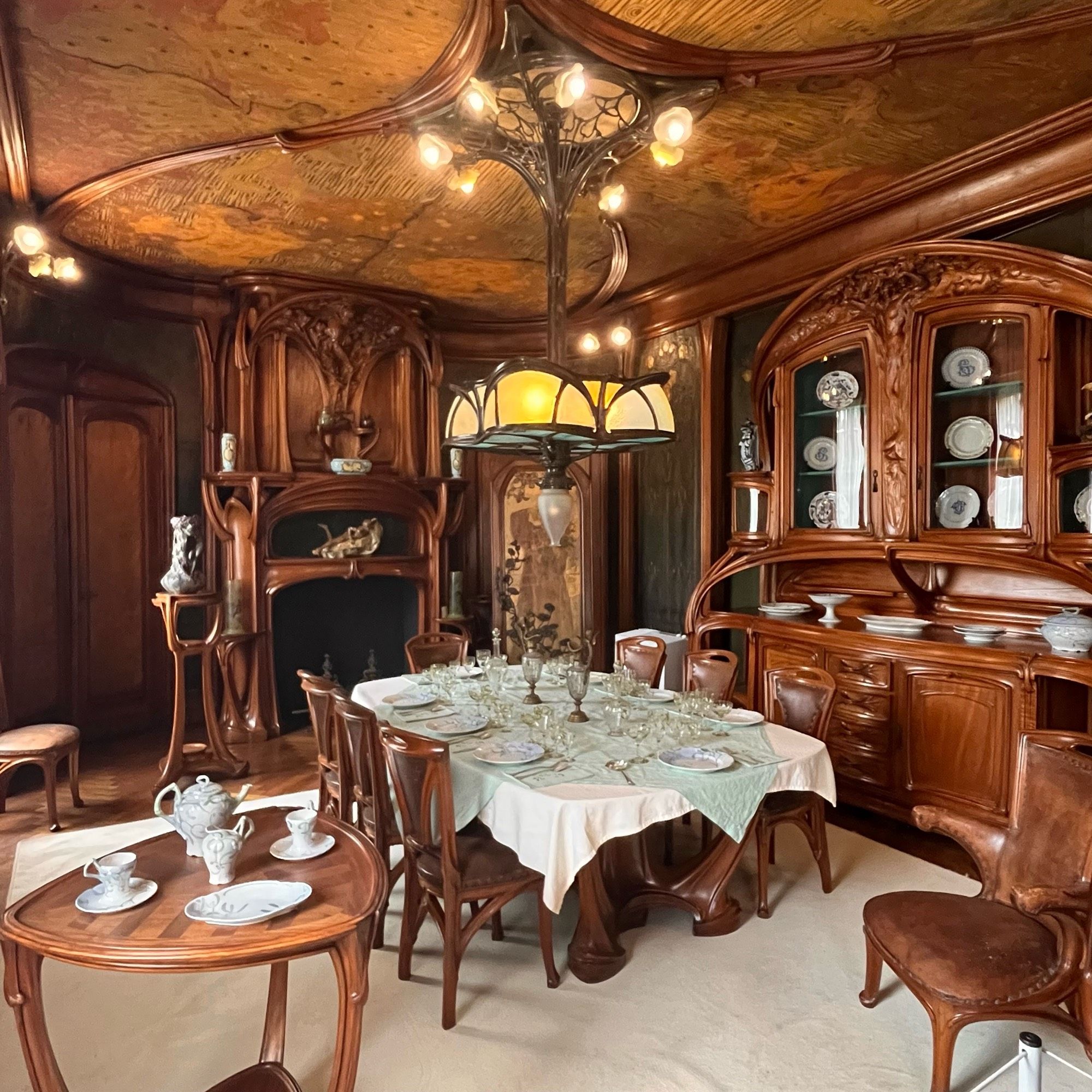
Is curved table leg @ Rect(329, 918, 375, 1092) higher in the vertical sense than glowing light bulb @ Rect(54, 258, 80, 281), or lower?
lower

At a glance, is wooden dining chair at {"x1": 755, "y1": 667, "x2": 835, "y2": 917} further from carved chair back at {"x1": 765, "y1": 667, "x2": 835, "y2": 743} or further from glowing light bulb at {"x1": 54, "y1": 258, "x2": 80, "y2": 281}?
glowing light bulb at {"x1": 54, "y1": 258, "x2": 80, "y2": 281}

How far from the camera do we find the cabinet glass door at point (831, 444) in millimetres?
4008

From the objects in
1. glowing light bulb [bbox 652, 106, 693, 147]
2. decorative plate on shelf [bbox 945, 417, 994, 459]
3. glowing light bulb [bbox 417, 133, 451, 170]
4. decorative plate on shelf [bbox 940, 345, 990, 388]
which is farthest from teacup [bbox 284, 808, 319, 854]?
decorative plate on shelf [bbox 940, 345, 990, 388]

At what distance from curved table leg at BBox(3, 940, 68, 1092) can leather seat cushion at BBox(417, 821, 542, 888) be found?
108 centimetres

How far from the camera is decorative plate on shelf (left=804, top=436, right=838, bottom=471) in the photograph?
4161mm

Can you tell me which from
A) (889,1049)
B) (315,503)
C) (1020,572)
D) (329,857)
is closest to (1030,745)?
(889,1049)

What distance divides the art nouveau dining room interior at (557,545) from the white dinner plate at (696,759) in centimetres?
3

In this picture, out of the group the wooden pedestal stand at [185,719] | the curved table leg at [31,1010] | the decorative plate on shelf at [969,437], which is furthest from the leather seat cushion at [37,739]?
the decorative plate on shelf at [969,437]

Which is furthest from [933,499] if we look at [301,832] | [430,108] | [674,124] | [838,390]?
[301,832]

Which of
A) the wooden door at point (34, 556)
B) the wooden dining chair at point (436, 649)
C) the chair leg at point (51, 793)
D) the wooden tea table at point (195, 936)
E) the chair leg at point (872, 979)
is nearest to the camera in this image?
the wooden tea table at point (195, 936)

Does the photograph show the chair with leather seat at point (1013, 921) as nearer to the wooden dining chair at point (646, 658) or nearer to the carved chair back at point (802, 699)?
the carved chair back at point (802, 699)

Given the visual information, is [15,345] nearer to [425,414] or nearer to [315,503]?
→ [315,503]

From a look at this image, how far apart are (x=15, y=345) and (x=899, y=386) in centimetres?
477

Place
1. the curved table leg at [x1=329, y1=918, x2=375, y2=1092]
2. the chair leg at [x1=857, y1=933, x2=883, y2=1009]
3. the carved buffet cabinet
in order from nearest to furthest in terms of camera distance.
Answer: the curved table leg at [x1=329, y1=918, x2=375, y2=1092] → the chair leg at [x1=857, y1=933, x2=883, y2=1009] → the carved buffet cabinet
